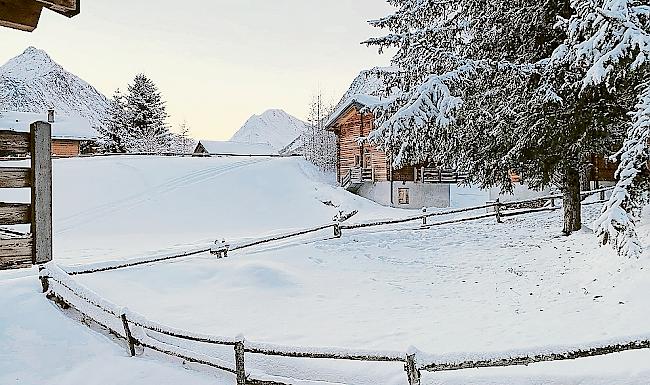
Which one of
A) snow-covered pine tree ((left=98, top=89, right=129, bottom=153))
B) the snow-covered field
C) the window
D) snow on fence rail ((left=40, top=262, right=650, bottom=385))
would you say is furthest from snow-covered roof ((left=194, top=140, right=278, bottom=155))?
snow on fence rail ((left=40, top=262, right=650, bottom=385))

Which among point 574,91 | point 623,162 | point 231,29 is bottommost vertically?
point 623,162

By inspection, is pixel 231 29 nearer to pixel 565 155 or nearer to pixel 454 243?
pixel 454 243

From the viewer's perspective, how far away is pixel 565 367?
606cm

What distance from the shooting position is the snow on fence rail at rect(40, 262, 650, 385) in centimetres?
479

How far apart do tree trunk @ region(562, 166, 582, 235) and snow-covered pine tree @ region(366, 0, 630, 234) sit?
30 mm

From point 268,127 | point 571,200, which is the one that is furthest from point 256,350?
point 268,127

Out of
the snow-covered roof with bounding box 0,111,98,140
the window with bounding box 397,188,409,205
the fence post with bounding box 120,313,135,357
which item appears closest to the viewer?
the fence post with bounding box 120,313,135,357

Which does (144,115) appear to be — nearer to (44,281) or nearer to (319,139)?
(319,139)

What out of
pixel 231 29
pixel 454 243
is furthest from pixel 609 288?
pixel 231 29

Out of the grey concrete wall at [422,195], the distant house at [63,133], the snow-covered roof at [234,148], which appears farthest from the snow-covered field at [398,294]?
the snow-covered roof at [234,148]

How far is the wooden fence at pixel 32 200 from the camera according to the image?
3791mm

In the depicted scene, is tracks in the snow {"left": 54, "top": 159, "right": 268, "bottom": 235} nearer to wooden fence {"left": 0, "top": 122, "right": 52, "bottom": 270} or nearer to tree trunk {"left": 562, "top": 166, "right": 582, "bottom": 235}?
tree trunk {"left": 562, "top": 166, "right": 582, "bottom": 235}

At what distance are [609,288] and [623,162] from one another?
2401 millimetres

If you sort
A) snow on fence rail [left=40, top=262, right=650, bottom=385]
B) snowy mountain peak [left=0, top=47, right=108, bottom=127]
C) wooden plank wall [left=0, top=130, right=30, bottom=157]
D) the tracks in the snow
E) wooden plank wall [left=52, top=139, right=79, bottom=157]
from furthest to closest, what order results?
snowy mountain peak [left=0, top=47, right=108, bottom=127] < wooden plank wall [left=52, top=139, right=79, bottom=157] < the tracks in the snow < snow on fence rail [left=40, top=262, right=650, bottom=385] < wooden plank wall [left=0, top=130, right=30, bottom=157]
